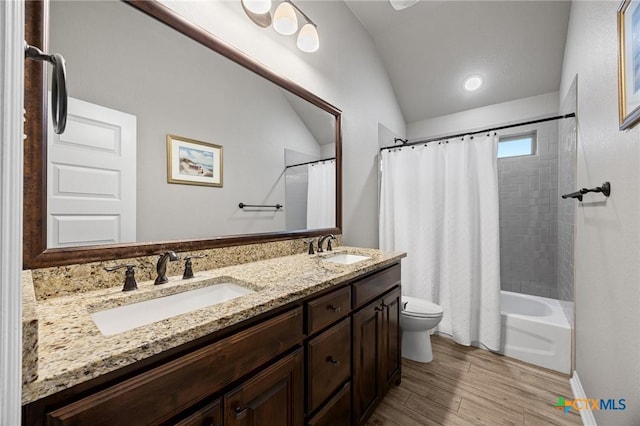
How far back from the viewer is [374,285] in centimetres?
144

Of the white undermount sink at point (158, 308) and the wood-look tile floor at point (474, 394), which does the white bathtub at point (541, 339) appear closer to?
the wood-look tile floor at point (474, 394)

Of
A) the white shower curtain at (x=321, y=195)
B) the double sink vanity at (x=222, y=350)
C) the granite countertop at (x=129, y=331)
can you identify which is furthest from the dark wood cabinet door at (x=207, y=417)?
the white shower curtain at (x=321, y=195)

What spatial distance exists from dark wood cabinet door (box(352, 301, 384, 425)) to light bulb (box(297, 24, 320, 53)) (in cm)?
172

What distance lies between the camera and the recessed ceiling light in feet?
9.31

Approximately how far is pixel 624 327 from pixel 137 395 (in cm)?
166

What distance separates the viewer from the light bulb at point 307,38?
5.72 feet

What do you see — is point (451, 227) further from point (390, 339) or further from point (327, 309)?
point (327, 309)

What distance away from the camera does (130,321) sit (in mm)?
869

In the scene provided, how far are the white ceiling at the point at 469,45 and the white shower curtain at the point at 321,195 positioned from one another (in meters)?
1.60

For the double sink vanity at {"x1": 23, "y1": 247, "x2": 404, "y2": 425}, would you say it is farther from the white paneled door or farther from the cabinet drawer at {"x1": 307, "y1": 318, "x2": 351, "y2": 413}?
the white paneled door

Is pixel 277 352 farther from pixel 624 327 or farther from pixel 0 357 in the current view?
pixel 624 327

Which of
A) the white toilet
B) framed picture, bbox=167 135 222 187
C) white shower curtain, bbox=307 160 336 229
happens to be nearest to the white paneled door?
framed picture, bbox=167 135 222 187

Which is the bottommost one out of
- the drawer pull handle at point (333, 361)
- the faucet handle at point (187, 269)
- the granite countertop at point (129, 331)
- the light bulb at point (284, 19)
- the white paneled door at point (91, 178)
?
the drawer pull handle at point (333, 361)

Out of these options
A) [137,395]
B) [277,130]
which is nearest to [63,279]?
[137,395]
